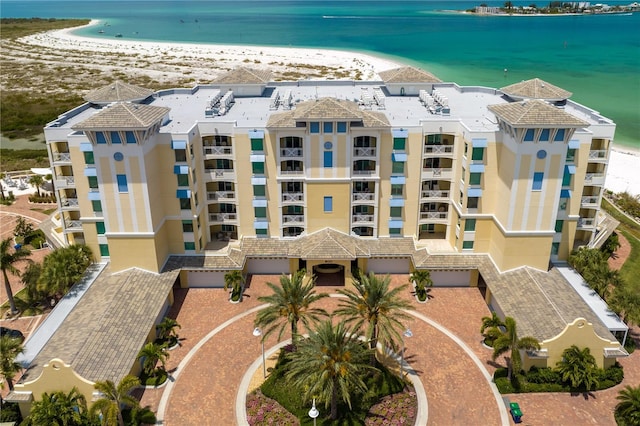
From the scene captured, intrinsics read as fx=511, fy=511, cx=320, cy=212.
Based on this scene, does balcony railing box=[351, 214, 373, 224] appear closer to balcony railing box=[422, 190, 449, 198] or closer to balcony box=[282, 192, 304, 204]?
balcony box=[282, 192, 304, 204]

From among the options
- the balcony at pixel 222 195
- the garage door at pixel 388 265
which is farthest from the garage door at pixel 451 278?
the balcony at pixel 222 195

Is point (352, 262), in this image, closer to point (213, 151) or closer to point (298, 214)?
point (298, 214)

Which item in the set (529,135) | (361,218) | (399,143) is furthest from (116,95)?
(529,135)

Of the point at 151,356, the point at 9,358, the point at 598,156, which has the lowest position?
the point at 151,356

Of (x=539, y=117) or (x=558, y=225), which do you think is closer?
(x=539, y=117)

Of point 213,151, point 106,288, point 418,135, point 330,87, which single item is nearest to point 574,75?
point 330,87

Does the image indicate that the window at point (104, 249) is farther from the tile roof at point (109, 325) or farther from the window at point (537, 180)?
the window at point (537, 180)

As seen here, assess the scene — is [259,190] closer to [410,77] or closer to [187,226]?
[187,226]
